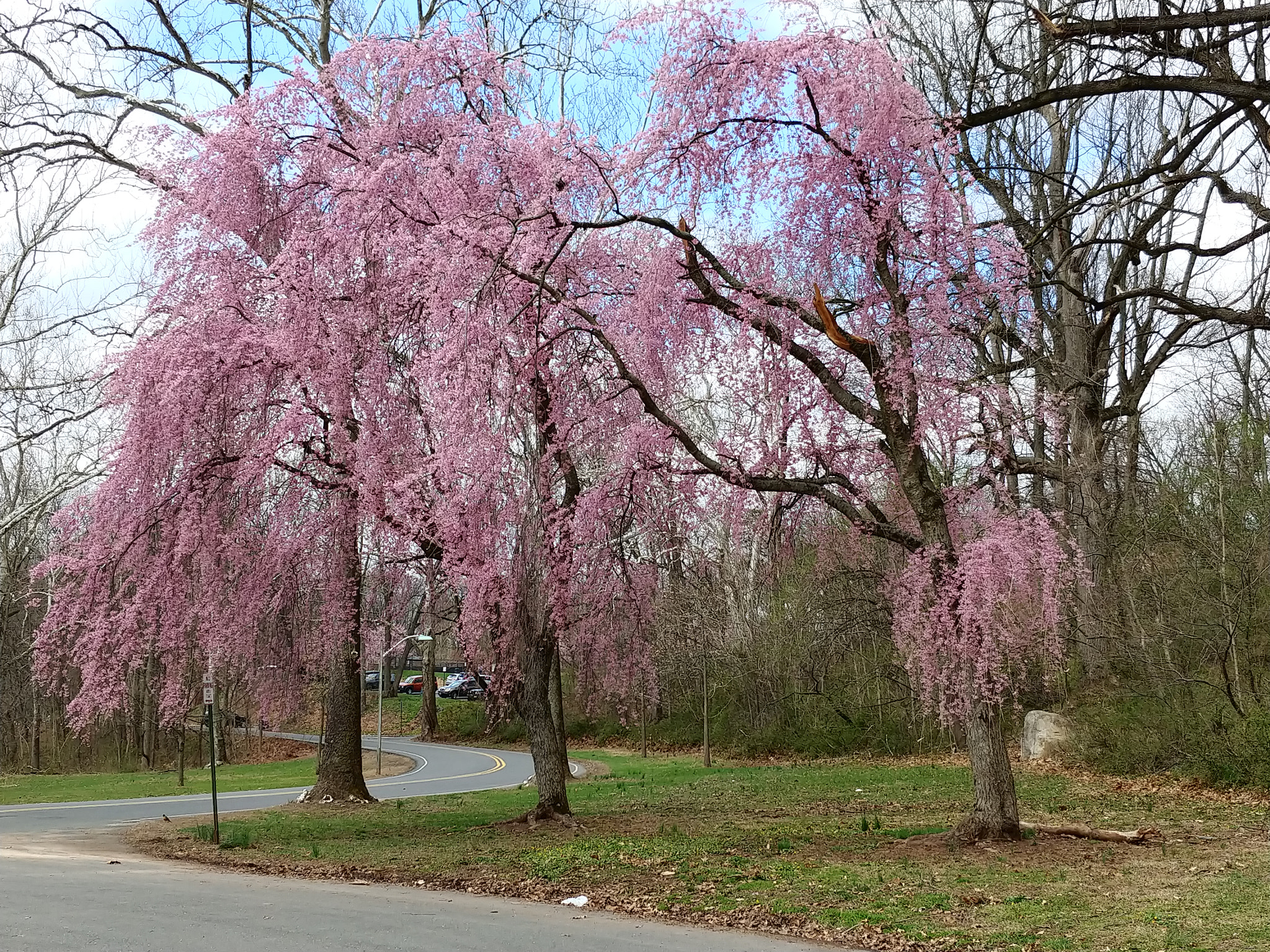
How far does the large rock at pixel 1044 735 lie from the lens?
818 inches

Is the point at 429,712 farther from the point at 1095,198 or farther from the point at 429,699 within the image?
the point at 1095,198

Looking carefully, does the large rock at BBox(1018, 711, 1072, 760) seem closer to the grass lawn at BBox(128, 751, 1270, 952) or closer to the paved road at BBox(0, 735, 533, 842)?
the grass lawn at BBox(128, 751, 1270, 952)

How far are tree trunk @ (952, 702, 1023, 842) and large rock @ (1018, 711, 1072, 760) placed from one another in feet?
35.1

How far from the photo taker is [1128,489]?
783 inches

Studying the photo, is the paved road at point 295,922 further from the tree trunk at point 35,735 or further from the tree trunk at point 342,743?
the tree trunk at point 35,735

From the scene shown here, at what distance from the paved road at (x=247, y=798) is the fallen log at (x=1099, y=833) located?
1407 centimetres

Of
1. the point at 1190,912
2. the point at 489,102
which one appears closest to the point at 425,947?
the point at 1190,912

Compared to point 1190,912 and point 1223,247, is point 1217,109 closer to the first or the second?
point 1223,247

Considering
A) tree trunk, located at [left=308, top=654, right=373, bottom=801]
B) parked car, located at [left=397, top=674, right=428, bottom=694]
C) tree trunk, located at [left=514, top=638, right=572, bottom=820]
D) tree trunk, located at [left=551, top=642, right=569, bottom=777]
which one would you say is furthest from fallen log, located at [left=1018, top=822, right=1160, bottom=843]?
parked car, located at [left=397, top=674, right=428, bottom=694]

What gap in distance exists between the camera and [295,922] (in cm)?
774

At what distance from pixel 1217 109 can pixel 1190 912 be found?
26.0 feet

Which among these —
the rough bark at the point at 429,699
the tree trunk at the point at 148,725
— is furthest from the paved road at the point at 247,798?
the tree trunk at the point at 148,725

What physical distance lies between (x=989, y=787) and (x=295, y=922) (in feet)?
22.3

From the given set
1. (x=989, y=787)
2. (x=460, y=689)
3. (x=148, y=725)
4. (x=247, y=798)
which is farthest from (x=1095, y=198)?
(x=460, y=689)
